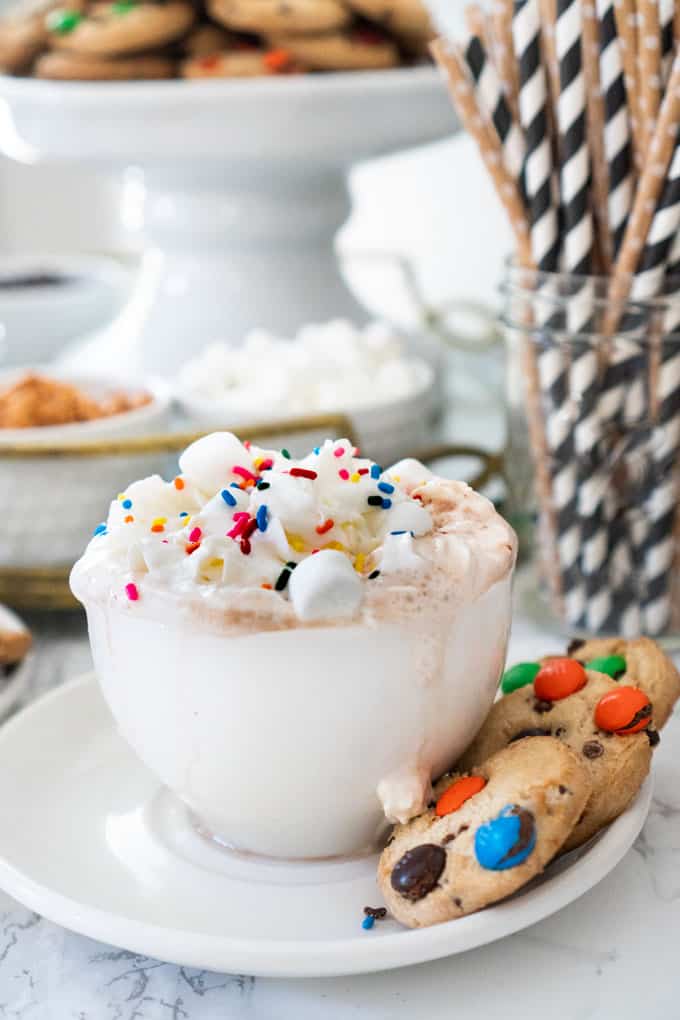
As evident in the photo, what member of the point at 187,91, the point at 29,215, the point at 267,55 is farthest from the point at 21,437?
the point at 29,215

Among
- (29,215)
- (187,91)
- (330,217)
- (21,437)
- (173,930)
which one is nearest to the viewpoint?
(173,930)

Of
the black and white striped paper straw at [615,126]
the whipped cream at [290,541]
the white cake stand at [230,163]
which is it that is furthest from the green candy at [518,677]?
the white cake stand at [230,163]

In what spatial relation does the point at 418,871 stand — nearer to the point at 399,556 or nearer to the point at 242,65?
the point at 399,556

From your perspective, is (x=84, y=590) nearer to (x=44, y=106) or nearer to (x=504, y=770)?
(x=504, y=770)

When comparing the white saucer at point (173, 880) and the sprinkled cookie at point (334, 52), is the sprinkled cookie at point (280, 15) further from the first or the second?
the white saucer at point (173, 880)

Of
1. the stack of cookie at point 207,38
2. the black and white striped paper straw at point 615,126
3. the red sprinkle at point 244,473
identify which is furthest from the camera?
the stack of cookie at point 207,38

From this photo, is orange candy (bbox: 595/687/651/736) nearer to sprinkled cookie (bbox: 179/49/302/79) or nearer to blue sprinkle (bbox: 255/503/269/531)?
blue sprinkle (bbox: 255/503/269/531)
